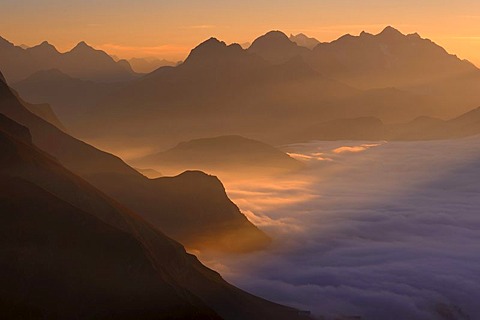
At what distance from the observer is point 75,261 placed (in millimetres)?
61469

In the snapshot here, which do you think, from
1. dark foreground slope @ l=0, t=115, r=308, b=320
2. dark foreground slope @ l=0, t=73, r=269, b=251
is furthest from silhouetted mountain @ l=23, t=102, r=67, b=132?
dark foreground slope @ l=0, t=115, r=308, b=320

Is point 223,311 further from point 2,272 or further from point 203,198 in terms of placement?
point 203,198

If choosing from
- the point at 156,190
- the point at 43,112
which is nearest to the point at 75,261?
the point at 156,190

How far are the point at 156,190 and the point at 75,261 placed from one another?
49.8m

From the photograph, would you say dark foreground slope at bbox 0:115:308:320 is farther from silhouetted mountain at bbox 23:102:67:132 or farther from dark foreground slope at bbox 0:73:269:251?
silhouetted mountain at bbox 23:102:67:132

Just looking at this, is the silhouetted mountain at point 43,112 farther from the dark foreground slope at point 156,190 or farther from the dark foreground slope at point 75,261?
the dark foreground slope at point 75,261

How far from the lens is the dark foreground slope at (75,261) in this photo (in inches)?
2250

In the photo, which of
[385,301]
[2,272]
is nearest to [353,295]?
[385,301]

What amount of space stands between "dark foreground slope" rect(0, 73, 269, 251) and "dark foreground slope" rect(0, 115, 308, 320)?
3208 centimetres

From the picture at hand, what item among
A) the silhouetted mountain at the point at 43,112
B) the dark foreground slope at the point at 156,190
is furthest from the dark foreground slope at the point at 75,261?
the silhouetted mountain at the point at 43,112

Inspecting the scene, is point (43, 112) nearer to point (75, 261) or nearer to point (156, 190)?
point (156, 190)

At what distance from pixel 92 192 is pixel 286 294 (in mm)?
51429

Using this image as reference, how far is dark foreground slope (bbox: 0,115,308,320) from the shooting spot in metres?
57.2

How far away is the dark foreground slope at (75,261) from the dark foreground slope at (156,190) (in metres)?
32.1
